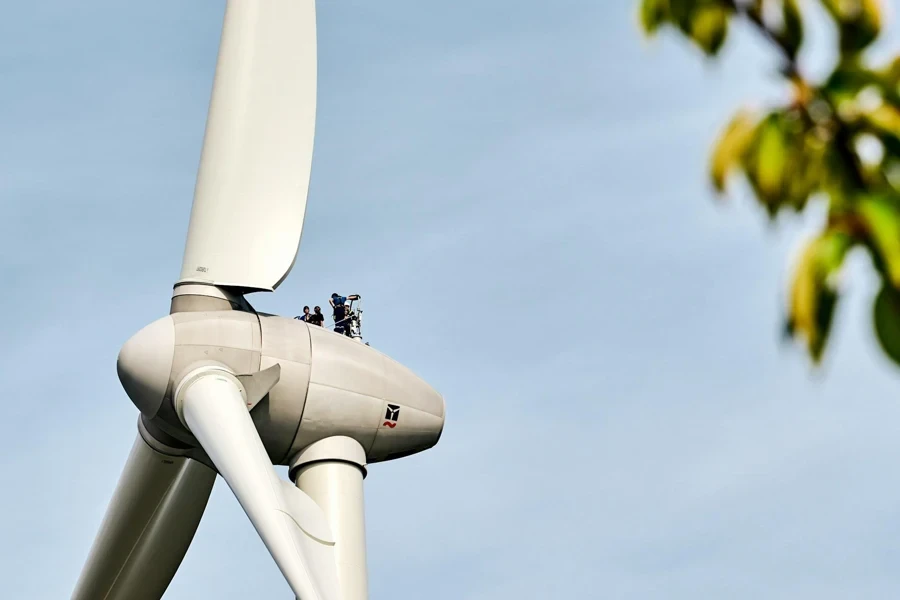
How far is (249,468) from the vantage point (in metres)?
24.1

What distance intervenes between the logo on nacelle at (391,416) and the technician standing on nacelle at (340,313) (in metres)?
2.53

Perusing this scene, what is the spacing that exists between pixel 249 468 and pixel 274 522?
94 cm

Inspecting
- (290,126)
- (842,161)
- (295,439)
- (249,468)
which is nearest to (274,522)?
(249,468)

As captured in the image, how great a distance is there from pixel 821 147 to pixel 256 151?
25213mm

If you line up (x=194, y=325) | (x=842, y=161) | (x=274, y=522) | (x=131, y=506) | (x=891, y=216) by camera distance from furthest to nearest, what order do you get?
Answer: (x=131, y=506), (x=194, y=325), (x=274, y=522), (x=842, y=161), (x=891, y=216)

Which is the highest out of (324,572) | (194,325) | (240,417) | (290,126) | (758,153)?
(290,126)

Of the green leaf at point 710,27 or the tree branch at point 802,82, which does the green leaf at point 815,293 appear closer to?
the tree branch at point 802,82

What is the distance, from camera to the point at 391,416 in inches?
1081

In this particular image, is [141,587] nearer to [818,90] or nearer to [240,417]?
[240,417]

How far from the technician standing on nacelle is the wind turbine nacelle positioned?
6.78 feet

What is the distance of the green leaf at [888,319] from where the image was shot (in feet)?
12.7

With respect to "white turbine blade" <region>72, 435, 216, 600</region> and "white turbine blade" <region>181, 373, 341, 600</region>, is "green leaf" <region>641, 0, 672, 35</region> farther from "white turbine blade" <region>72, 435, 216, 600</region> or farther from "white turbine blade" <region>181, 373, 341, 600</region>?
"white turbine blade" <region>72, 435, 216, 600</region>

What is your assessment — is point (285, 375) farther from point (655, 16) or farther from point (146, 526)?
point (655, 16)

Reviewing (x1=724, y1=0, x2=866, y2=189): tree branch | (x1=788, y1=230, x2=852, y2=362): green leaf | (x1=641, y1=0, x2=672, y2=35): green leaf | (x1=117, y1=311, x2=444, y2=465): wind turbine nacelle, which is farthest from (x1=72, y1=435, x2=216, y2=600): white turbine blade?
(x1=788, y1=230, x2=852, y2=362): green leaf
